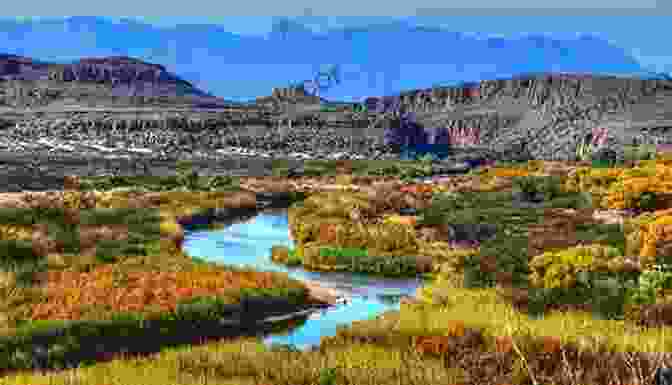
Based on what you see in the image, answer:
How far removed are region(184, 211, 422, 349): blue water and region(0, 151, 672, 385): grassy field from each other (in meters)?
1.00

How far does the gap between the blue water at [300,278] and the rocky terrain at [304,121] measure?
53.5 meters

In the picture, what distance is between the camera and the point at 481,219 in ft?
142

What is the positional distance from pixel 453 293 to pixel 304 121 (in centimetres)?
12033

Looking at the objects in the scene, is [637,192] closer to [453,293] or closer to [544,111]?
[453,293]

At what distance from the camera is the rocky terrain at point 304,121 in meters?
126

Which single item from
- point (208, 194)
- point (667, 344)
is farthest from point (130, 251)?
point (208, 194)

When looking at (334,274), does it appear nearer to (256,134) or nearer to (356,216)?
(356,216)

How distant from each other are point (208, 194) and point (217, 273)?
33885 mm

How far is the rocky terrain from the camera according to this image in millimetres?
125500

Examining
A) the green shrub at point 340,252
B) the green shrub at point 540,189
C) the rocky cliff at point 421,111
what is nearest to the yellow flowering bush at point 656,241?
the green shrub at point 340,252

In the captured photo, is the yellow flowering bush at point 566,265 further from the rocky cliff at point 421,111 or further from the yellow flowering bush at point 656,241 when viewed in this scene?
the rocky cliff at point 421,111

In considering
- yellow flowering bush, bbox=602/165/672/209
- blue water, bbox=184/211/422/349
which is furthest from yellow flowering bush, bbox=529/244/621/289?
yellow flowering bush, bbox=602/165/672/209

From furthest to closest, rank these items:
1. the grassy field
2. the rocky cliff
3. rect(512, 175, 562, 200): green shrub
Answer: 1. the rocky cliff
2. rect(512, 175, 562, 200): green shrub
3. the grassy field

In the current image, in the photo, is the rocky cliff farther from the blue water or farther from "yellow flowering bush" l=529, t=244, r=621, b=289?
"yellow flowering bush" l=529, t=244, r=621, b=289
